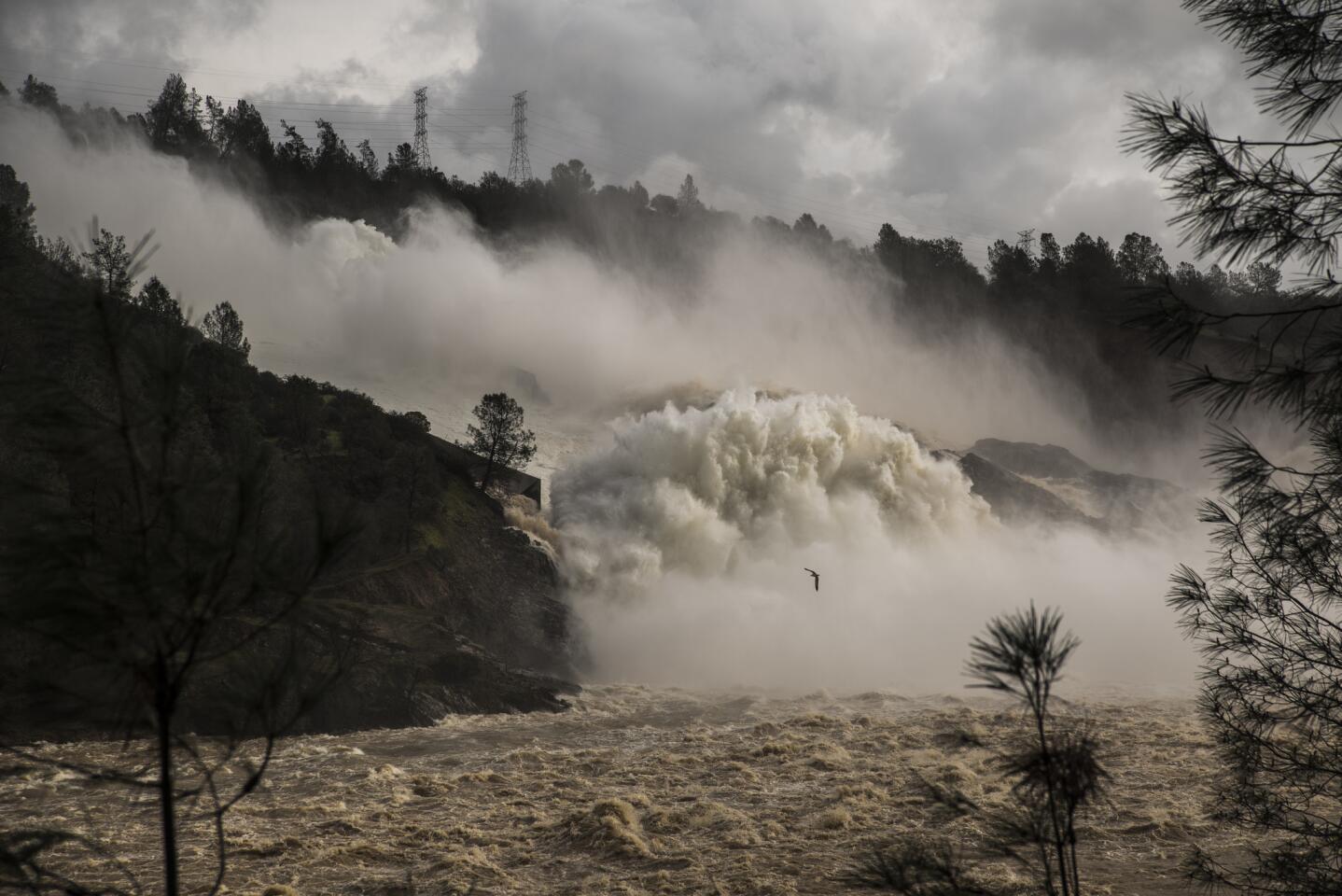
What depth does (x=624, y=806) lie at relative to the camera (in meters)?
16.2

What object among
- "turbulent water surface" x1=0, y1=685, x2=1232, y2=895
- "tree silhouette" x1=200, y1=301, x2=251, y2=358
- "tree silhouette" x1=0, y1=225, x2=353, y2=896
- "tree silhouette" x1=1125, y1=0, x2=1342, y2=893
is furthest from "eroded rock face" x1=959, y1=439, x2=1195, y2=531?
"tree silhouette" x1=0, y1=225, x2=353, y2=896

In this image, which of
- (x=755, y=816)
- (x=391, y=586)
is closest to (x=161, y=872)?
(x=755, y=816)

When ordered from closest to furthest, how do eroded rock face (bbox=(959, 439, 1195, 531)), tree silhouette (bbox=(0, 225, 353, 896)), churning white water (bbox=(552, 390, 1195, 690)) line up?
1. tree silhouette (bbox=(0, 225, 353, 896))
2. churning white water (bbox=(552, 390, 1195, 690))
3. eroded rock face (bbox=(959, 439, 1195, 531))

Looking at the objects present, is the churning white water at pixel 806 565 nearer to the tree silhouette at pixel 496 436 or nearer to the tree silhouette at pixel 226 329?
the tree silhouette at pixel 496 436

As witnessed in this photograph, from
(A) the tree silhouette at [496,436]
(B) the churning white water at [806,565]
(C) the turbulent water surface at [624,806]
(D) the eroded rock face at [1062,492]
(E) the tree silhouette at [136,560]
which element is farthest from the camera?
(D) the eroded rock face at [1062,492]

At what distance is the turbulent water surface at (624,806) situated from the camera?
13547 mm

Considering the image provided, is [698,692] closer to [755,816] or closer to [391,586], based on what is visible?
[391,586]

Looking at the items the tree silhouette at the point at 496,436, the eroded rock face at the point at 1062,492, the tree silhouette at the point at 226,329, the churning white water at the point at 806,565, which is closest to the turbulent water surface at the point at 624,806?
the churning white water at the point at 806,565

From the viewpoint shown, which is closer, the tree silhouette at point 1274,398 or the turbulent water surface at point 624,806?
the tree silhouette at point 1274,398

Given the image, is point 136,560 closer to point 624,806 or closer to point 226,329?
point 624,806

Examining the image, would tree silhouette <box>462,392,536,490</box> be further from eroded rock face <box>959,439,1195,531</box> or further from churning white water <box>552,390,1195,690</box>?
eroded rock face <box>959,439,1195,531</box>

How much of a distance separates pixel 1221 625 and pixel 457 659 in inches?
862

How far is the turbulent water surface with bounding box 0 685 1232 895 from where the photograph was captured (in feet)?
44.4

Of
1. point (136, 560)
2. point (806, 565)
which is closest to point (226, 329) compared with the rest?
point (806, 565)
